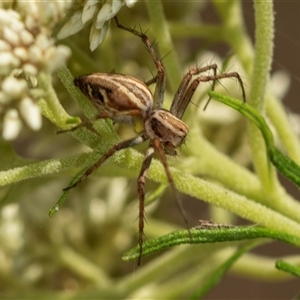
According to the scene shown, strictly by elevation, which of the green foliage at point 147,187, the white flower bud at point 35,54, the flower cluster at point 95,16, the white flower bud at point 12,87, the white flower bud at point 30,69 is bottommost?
the green foliage at point 147,187

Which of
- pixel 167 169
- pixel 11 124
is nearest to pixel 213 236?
pixel 167 169

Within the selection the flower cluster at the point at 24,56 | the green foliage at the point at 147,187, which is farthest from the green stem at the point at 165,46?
the flower cluster at the point at 24,56

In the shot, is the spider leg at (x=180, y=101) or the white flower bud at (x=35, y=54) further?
the spider leg at (x=180, y=101)

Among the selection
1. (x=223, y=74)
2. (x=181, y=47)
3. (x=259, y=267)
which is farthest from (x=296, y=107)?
(x=223, y=74)

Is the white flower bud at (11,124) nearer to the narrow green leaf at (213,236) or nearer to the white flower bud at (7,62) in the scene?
the white flower bud at (7,62)

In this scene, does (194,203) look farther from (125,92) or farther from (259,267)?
(125,92)

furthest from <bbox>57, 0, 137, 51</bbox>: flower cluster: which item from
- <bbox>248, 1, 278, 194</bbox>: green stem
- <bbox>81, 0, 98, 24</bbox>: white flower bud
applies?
<bbox>248, 1, 278, 194</bbox>: green stem

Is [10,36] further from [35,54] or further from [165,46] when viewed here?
[165,46]
